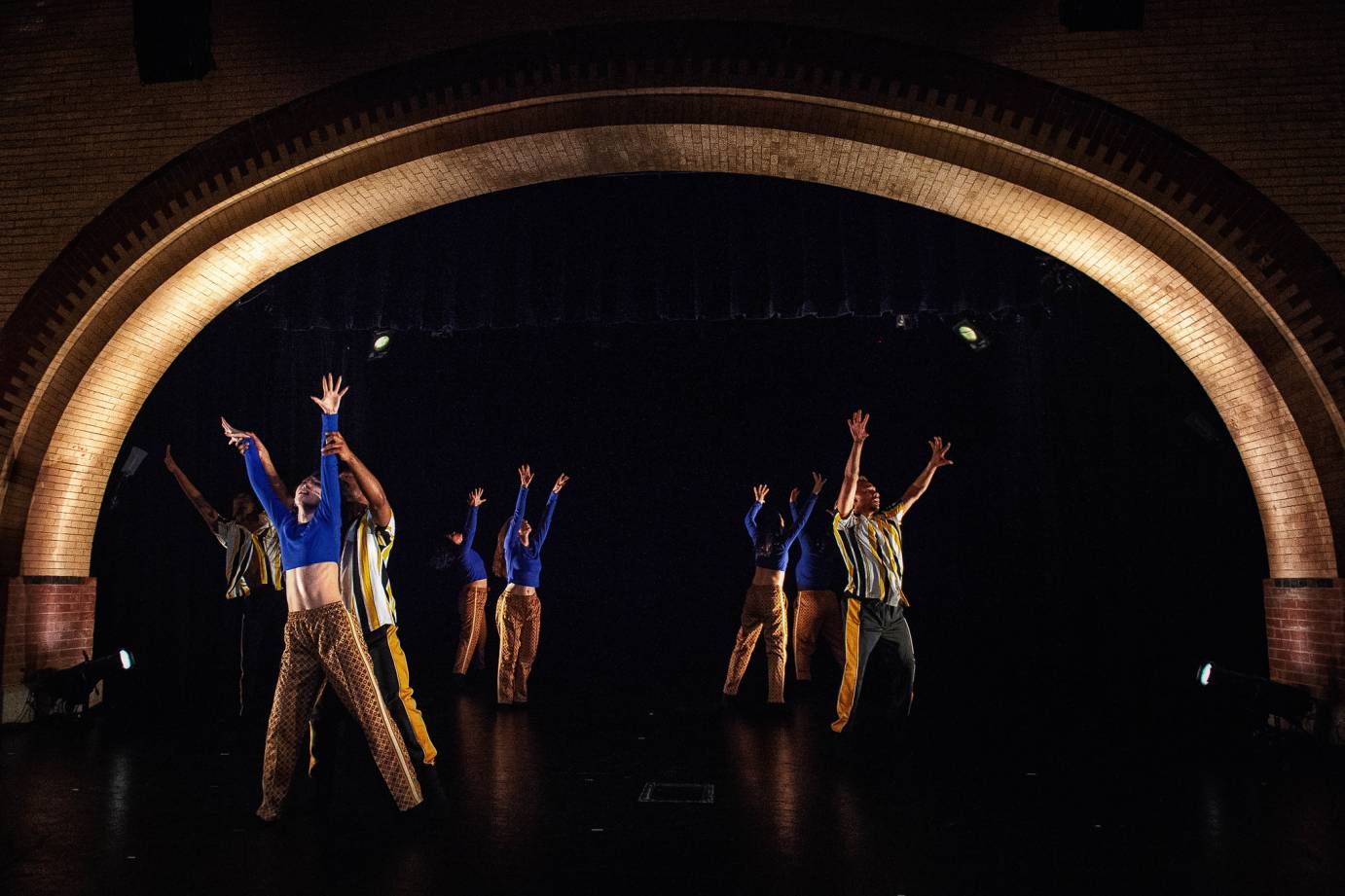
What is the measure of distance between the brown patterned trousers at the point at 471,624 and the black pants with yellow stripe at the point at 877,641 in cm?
535

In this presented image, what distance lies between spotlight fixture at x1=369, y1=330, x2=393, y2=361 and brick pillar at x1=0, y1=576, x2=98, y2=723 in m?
5.41

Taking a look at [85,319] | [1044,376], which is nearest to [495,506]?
[85,319]

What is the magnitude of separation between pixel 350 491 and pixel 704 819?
8.84 ft

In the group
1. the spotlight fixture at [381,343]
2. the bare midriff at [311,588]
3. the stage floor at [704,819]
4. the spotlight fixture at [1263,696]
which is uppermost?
the spotlight fixture at [381,343]

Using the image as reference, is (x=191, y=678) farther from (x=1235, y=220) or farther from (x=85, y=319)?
(x=1235, y=220)

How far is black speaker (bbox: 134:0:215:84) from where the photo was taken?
730 centimetres

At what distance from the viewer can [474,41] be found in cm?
715

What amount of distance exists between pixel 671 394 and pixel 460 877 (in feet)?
30.6

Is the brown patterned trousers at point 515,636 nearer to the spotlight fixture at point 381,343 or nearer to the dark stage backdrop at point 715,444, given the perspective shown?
the dark stage backdrop at point 715,444

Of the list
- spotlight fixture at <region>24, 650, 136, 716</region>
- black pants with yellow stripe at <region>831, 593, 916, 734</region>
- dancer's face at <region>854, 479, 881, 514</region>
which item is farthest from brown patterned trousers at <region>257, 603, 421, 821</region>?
spotlight fixture at <region>24, 650, 136, 716</region>

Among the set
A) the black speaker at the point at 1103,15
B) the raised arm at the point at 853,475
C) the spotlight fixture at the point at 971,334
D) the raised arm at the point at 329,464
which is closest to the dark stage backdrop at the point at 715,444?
the spotlight fixture at the point at 971,334

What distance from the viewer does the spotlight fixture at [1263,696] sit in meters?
6.55

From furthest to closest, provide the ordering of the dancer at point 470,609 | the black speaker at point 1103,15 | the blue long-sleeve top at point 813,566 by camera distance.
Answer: the dancer at point 470,609 < the blue long-sleeve top at point 813,566 < the black speaker at point 1103,15

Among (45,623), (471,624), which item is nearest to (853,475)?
(471,624)
